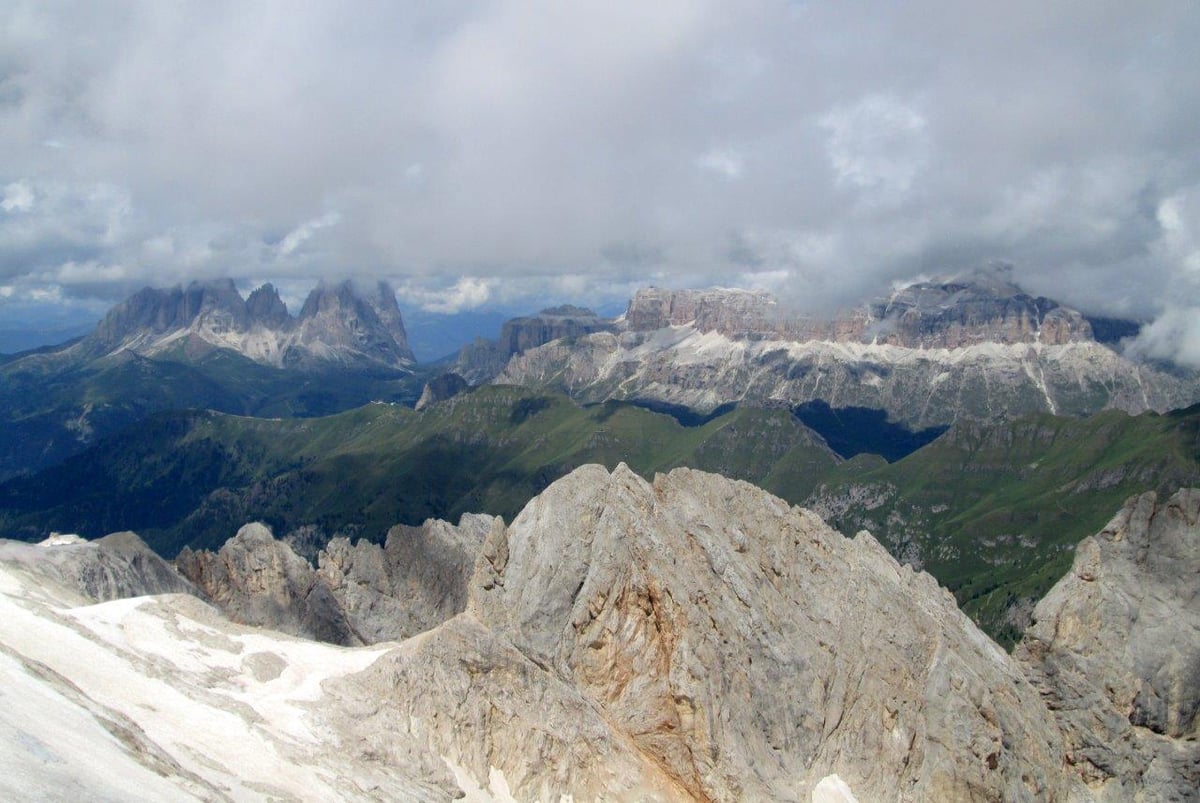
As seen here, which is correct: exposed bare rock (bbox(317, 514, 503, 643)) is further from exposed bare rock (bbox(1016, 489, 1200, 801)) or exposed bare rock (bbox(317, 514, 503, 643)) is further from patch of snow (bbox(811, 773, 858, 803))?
exposed bare rock (bbox(1016, 489, 1200, 801))

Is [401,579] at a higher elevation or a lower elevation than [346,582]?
lower

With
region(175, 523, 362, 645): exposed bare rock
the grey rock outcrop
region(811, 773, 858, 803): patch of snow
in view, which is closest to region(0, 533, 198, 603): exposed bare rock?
region(175, 523, 362, 645): exposed bare rock

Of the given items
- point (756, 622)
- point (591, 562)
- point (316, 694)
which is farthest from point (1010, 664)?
point (316, 694)

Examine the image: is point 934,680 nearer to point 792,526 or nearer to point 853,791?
point 853,791

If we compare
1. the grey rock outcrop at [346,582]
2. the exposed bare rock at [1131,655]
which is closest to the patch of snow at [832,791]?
the exposed bare rock at [1131,655]

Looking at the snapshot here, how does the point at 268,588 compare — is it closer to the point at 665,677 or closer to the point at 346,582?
the point at 346,582

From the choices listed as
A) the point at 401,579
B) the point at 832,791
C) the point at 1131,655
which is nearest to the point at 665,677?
the point at 832,791
